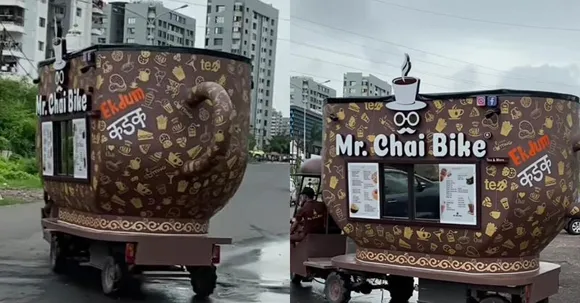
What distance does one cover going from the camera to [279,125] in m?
5.89

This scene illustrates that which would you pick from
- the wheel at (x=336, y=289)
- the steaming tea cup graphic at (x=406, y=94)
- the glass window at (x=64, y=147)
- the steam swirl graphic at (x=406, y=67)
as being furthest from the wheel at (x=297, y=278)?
the steam swirl graphic at (x=406, y=67)

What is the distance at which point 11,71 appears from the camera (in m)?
9.16

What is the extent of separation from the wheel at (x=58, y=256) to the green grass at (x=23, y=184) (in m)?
0.69

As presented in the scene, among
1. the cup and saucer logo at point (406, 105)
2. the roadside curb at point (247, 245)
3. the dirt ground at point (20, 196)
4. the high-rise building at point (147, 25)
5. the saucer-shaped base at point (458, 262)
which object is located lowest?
the saucer-shaped base at point (458, 262)

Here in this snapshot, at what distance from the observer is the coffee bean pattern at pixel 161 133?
7414 mm

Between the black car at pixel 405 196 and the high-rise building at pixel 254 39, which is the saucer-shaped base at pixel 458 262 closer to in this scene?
the black car at pixel 405 196

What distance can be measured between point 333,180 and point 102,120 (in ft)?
6.50

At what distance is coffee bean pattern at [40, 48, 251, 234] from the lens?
7414 millimetres

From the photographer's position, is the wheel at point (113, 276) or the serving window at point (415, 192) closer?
the serving window at point (415, 192)

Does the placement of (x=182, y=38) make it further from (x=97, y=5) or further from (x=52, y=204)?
(x=52, y=204)

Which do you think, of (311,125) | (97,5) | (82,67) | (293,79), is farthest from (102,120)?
(293,79)

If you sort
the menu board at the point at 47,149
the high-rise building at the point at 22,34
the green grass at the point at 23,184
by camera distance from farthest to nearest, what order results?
1. the green grass at the point at 23,184
2. the menu board at the point at 47,149
3. the high-rise building at the point at 22,34

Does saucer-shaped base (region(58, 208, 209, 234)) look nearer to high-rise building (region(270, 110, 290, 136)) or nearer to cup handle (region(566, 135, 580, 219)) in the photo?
high-rise building (region(270, 110, 290, 136))

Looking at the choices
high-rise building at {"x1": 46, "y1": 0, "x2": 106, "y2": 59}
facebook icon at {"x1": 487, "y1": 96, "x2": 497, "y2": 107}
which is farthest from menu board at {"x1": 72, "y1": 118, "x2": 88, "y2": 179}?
facebook icon at {"x1": 487, "y1": 96, "x2": 497, "y2": 107}
